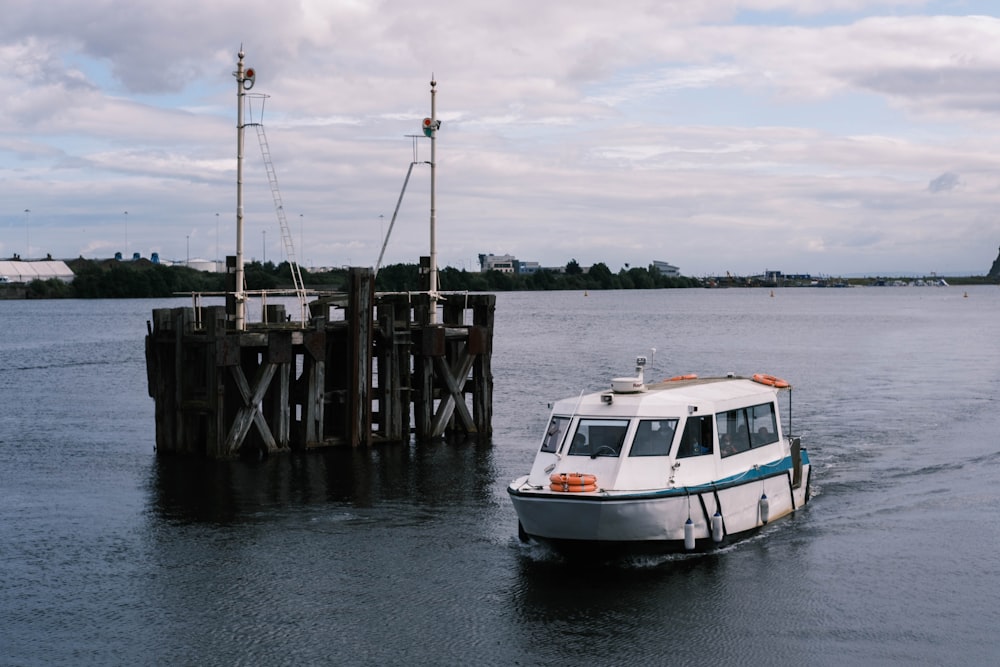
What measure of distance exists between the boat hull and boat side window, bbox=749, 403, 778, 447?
→ 236 cm

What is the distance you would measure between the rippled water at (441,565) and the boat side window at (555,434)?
84.9 inches

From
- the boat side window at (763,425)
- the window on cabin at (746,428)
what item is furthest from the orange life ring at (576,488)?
the boat side window at (763,425)

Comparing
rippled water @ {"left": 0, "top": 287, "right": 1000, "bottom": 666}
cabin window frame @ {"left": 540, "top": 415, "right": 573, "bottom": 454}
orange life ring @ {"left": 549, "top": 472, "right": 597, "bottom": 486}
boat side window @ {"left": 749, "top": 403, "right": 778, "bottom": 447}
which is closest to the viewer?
rippled water @ {"left": 0, "top": 287, "right": 1000, "bottom": 666}

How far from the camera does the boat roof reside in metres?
23.2

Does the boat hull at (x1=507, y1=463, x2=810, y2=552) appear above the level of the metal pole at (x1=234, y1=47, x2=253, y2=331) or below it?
below

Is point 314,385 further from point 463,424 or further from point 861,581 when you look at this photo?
point 861,581

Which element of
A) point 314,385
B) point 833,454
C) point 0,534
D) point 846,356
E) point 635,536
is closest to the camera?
point 635,536

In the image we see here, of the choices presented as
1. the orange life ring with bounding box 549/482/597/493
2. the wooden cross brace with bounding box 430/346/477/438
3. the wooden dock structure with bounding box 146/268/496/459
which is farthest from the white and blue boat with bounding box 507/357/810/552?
the wooden cross brace with bounding box 430/346/477/438

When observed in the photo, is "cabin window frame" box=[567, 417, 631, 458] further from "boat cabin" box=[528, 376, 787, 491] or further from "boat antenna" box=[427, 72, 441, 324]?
"boat antenna" box=[427, 72, 441, 324]

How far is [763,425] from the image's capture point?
26.5m

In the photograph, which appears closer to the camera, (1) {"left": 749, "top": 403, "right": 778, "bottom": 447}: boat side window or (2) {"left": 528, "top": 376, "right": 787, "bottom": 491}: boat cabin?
(2) {"left": 528, "top": 376, "right": 787, "bottom": 491}: boat cabin

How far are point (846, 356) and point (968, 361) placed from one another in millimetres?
→ 7434

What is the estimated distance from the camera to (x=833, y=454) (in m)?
36.0

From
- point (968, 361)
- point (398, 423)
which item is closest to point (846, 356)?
point (968, 361)
